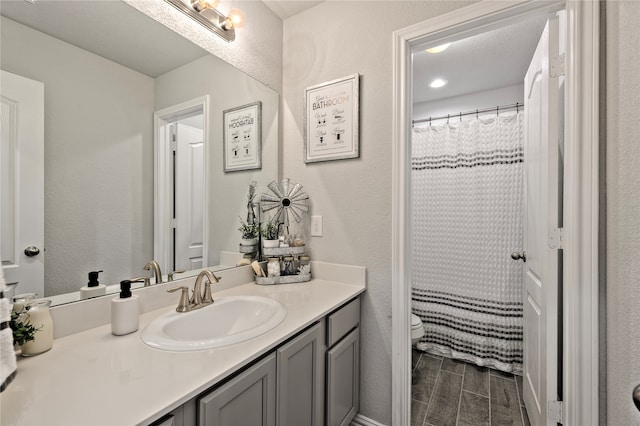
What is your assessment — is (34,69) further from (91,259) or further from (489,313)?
(489,313)

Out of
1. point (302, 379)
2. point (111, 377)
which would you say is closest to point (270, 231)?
point (302, 379)

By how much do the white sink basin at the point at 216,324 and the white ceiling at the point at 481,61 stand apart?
1.85 metres

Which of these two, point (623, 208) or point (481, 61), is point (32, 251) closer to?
point (623, 208)

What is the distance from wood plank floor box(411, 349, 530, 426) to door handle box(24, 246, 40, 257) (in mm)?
1933

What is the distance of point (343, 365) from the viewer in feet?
4.39

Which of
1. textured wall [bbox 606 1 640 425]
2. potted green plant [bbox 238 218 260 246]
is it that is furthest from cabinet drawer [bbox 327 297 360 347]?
textured wall [bbox 606 1 640 425]

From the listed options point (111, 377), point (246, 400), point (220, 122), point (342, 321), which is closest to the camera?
point (111, 377)

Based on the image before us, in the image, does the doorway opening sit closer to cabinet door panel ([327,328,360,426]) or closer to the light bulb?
cabinet door panel ([327,328,360,426])

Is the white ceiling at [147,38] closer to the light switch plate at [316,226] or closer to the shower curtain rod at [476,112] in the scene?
the shower curtain rod at [476,112]

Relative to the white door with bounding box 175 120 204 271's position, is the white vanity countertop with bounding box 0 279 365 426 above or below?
below

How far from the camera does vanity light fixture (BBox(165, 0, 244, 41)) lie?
126cm

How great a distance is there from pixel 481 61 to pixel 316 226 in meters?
1.80

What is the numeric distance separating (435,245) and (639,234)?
1812 mm

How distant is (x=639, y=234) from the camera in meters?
0.73
